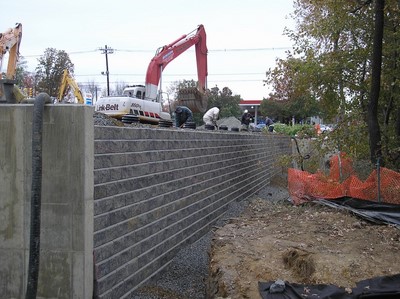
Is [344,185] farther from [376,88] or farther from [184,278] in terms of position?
[184,278]

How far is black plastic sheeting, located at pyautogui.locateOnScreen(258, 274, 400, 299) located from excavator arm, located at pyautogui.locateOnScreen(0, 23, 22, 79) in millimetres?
15049

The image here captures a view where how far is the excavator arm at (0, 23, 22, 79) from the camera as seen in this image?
1711cm

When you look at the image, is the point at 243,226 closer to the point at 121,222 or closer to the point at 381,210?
the point at 381,210

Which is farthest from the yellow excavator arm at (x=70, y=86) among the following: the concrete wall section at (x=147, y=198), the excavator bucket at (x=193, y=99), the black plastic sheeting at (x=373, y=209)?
the black plastic sheeting at (x=373, y=209)

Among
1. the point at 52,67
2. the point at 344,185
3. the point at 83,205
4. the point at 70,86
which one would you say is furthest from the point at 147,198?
the point at 52,67

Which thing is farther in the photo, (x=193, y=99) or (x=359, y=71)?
(x=193, y=99)

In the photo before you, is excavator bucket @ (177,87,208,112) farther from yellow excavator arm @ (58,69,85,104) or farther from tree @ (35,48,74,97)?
tree @ (35,48,74,97)

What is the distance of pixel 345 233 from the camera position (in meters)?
7.54

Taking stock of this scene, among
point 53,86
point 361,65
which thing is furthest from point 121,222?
point 53,86

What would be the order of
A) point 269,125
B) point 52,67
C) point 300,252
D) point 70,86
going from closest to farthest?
1. point 300,252
2. point 70,86
3. point 269,125
4. point 52,67

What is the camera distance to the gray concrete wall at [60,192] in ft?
14.5

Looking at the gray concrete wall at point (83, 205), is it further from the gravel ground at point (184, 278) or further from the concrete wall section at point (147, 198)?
the gravel ground at point (184, 278)

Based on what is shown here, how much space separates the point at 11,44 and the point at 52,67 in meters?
38.0

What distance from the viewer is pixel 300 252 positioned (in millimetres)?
6363
